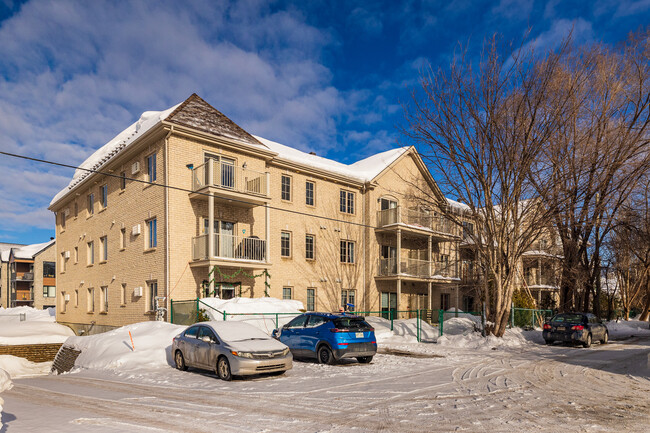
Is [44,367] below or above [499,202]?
below

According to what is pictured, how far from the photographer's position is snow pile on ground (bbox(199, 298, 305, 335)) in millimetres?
19391

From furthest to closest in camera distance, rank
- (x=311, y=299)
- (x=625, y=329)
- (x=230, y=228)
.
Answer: (x=625, y=329)
(x=311, y=299)
(x=230, y=228)

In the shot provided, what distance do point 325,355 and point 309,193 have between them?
47.7ft

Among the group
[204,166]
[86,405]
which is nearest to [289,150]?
[204,166]

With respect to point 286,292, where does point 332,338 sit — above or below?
below

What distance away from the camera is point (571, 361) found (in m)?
15.7

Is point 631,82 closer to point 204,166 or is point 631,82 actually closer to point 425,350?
point 425,350

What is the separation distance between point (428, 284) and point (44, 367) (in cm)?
2191

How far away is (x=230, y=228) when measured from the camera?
23953mm

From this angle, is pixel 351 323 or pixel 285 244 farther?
pixel 285 244

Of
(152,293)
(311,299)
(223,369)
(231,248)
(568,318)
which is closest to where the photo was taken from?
(223,369)

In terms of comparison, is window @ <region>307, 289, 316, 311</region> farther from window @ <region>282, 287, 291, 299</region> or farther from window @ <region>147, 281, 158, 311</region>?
window @ <region>147, 281, 158, 311</region>

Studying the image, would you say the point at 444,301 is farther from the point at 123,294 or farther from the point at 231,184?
the point at 123,294

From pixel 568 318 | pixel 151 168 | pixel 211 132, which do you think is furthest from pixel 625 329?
pixel 151 168
